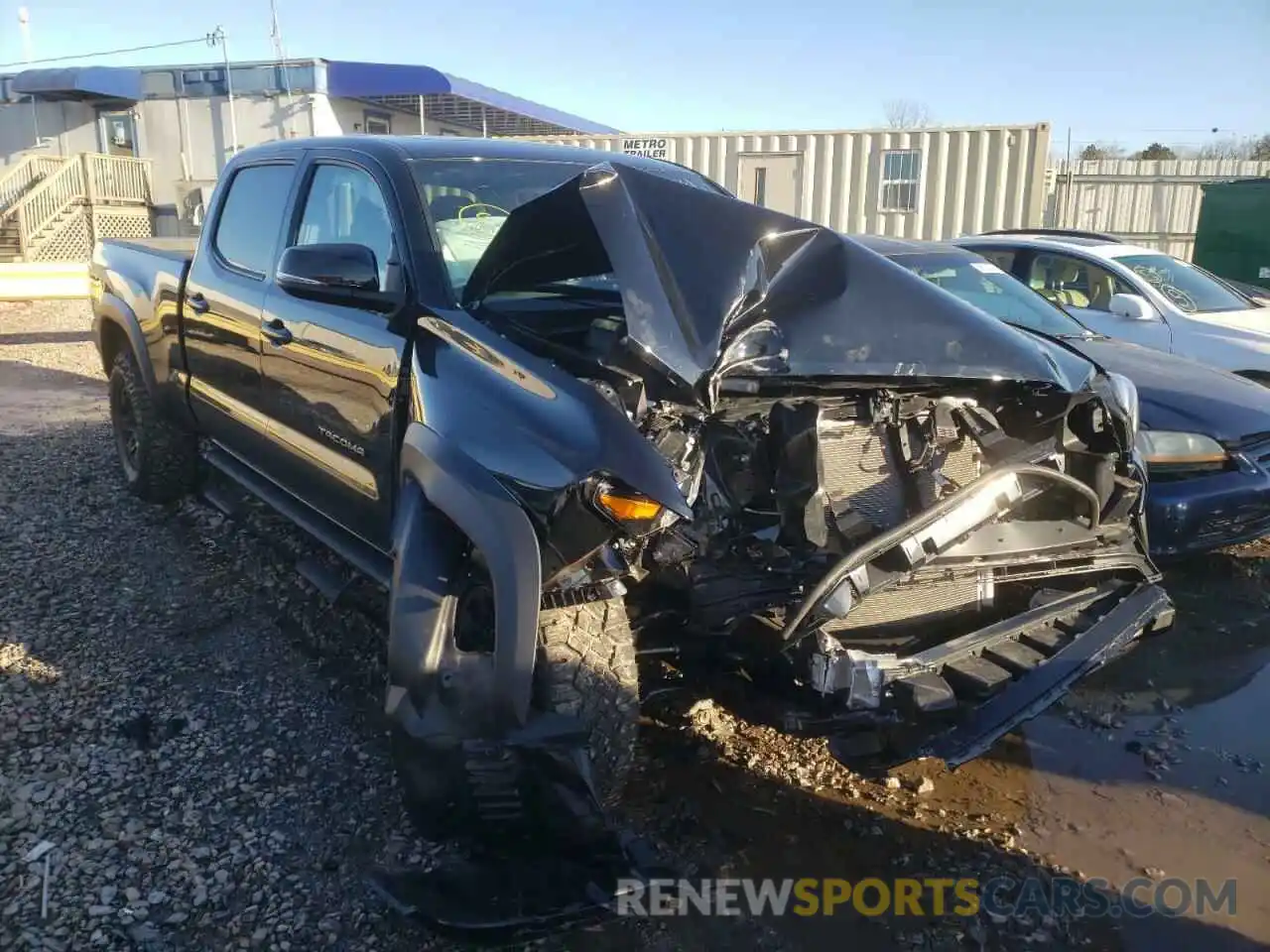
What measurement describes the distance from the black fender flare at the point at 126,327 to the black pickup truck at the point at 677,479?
2095mm

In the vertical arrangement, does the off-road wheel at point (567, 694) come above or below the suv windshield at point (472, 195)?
below

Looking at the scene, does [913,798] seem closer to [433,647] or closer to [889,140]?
[433,647]

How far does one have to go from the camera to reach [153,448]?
528cm

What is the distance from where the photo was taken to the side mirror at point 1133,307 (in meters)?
6.69

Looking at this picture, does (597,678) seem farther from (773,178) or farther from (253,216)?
(773,178)

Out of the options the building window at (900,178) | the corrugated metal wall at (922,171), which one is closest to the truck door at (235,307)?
the corrugated metal wall at (922,171)

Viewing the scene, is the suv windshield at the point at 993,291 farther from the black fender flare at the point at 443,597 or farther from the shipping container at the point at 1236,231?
the shipping container at the point at 1236,231

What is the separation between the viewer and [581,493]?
7.48 feet

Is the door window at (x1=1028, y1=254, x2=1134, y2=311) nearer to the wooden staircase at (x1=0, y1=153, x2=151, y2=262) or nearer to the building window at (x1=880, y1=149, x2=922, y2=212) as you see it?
the building window at (x1=880, y1=149, x2=922, y2=212)

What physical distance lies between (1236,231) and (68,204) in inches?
881

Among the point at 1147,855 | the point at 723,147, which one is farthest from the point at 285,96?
the point at 1147,855

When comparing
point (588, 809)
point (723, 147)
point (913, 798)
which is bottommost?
point (913, 798)

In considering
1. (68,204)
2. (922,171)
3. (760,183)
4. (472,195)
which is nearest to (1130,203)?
(922,171)

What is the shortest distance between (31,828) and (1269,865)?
11.5 ft
